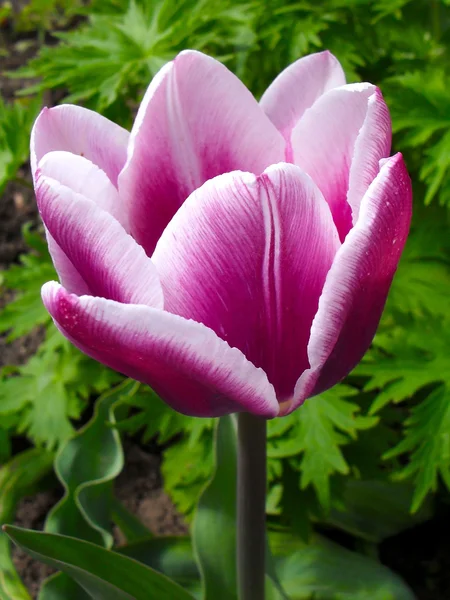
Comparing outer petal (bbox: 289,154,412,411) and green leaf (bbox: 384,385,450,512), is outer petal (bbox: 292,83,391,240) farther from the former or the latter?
green leaf (bbox: 384,385,450,512)

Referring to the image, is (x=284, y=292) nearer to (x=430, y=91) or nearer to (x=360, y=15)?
(x=430, y=91)

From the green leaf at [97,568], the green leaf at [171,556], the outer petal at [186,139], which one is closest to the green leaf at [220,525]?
the green leaf at [97,568]

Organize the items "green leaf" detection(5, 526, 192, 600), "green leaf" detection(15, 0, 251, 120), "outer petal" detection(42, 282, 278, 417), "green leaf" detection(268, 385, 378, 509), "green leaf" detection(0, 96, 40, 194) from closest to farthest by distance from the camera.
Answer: "outer petal" detection(42, 282, 278, 417) < "green leaf" detection(5, 526, 192, 600) < "green leaf" detection(268, 385, 378, 509) < "green leaf" detection(15, 0, 251, 120) < "green leaf" detection(0, 96, 40, 194)

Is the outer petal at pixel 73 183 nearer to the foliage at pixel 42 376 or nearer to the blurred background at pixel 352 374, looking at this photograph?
the blurred background at pixel 352 374

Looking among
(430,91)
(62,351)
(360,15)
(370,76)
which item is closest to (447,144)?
(430,91)

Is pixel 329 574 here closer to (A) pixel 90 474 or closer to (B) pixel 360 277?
(A) pixel 90 474

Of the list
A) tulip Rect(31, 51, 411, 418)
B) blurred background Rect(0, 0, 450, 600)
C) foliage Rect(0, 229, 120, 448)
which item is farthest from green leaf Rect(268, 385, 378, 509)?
tulip Rect(31, 51, 411, 418)
